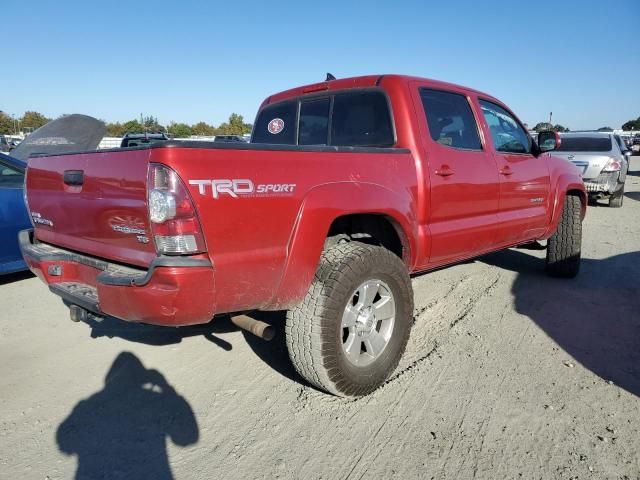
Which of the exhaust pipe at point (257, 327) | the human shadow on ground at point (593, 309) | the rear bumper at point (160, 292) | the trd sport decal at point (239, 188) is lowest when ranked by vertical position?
the human shadow on ground at point (593, 309)

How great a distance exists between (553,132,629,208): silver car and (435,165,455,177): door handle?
25.9 ft

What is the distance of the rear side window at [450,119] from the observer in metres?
3.34

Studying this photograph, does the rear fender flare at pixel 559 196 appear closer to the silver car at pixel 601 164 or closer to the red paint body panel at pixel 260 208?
the red paint body panel at pixel 260 208

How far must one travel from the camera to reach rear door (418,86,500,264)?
10.5 ft

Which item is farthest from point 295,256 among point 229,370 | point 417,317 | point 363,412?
point 417,317

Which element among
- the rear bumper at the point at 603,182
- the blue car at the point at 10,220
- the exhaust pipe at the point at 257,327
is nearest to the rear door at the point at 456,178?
the exhaust pipe at the point at 257,327

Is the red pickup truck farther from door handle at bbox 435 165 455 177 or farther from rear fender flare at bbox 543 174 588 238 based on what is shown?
rear fender flare at bbox 543 174 588 238

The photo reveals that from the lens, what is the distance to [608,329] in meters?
3.63

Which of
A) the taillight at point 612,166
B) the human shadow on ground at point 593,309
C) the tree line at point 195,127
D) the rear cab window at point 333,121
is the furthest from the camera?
the tree line at point 195,127

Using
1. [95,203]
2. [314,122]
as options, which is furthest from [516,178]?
[95,203]

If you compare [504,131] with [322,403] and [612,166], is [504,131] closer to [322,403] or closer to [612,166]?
[322,403]

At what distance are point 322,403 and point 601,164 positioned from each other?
9.97m

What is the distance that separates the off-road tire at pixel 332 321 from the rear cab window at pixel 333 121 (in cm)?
94

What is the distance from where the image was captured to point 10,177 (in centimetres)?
512
